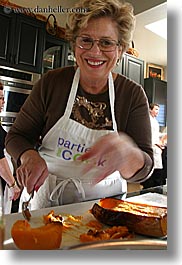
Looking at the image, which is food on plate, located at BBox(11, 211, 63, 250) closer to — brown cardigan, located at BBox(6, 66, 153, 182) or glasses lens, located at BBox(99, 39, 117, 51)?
brown cardigan, located at BBox(6, 66, 153, 182)

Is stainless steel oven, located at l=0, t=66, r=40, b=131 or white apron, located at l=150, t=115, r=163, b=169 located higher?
stainless steel oven, located at l=0, t=66, r=40, b=131

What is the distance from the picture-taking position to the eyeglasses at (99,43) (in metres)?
0.58

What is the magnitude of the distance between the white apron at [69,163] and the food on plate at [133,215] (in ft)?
0.09

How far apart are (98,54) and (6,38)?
6.8 inches

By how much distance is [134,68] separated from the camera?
60 cm

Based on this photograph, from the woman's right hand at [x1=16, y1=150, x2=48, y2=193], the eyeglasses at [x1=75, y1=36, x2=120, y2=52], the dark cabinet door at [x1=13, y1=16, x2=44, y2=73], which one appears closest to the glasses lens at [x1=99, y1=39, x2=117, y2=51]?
the eyeglasses at [x1=75, y1=36, x2=120, y2=52]

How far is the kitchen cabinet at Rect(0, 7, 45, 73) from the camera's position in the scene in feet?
1.87

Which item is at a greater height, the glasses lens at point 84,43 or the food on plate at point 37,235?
the glasses lens at point 84,43

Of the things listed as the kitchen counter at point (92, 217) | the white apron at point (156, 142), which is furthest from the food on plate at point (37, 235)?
the white apron at point (156, 142)

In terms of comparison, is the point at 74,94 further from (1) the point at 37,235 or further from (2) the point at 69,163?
(1) the point at 37,235

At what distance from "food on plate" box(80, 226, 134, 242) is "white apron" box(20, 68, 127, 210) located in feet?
0.22

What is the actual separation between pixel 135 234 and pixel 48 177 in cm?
19

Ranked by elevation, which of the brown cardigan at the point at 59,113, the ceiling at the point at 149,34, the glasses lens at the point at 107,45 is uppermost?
the ceiling at the point at 149,34

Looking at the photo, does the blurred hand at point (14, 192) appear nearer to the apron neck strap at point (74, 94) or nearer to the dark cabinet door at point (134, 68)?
the apron neck strap at point (74, 94)
